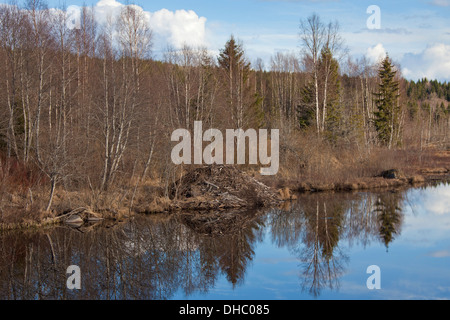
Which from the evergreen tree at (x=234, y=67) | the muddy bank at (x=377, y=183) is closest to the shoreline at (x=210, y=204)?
the muddy bank at (x=377, y=183)

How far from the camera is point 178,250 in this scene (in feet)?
44.7

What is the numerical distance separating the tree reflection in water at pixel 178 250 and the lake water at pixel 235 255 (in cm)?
3

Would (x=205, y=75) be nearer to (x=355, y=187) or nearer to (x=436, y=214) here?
(x=355, y=187)

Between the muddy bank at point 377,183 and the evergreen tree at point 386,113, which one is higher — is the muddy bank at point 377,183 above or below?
below

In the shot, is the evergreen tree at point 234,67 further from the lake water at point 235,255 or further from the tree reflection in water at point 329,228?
the lake water at point 235,255

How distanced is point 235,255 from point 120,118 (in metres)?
9.17

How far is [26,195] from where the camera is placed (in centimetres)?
1722

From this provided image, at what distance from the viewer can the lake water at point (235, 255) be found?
33.0 ft

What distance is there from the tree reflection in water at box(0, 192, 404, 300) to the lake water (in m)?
0.03

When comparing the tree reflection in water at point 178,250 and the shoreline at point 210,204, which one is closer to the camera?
the tree reflection in water at point 178,250

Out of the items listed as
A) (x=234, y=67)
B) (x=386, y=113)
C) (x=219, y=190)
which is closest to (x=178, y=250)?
(x=219, y=190)

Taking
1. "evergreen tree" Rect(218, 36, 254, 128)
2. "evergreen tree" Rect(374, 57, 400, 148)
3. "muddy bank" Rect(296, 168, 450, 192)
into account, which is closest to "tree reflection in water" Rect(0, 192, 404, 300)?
"muddy bank" Rect(296, 168, 450, 192)

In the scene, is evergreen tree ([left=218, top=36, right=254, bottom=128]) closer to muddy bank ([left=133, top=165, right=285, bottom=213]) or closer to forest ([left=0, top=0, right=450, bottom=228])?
forest ([left=0, top=0, right=450, bottom=228])
